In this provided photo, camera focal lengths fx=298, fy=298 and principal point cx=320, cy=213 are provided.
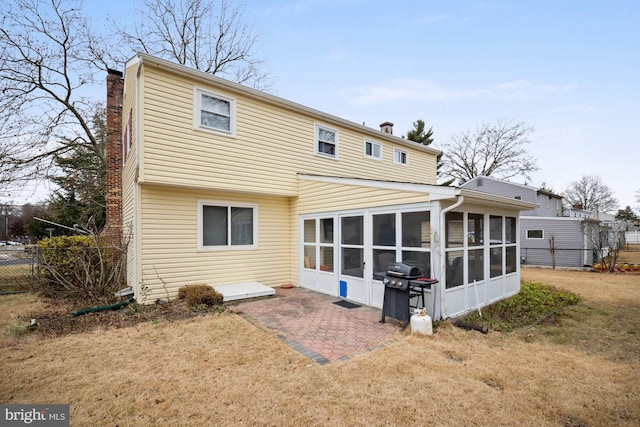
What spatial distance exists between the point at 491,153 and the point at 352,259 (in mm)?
28628

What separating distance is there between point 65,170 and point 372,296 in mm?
18678

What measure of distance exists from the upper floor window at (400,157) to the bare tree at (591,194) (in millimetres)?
45655

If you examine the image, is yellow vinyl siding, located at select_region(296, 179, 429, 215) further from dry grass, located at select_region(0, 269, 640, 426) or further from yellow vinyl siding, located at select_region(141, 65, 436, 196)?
dry grass, located at select_region(0, 269, 640, 426)

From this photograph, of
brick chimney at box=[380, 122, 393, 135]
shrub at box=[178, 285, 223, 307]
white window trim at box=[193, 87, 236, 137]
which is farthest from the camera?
brick chimney at box=[380, 122, 393, 135]

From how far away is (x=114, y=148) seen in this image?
1050 centimetres

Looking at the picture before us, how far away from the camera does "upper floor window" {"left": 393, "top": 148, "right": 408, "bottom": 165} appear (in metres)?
12.9

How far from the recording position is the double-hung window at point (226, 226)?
7945mm

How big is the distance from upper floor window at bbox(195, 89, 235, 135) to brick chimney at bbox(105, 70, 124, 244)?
512cm

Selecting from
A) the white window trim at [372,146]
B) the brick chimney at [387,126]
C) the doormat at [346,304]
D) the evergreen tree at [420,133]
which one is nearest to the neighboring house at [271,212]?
the doormat at [346,304]

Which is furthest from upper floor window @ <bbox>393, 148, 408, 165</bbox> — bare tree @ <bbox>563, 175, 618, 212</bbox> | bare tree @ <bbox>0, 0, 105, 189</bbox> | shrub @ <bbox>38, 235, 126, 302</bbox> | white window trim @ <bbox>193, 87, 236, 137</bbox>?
bare tree @ <bbox>563, 175, 618, 212</bbox>

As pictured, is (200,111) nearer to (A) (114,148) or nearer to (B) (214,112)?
(B) (214,112)

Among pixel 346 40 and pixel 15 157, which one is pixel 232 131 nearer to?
pixel 346 40

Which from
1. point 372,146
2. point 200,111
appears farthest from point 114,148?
point 372,146

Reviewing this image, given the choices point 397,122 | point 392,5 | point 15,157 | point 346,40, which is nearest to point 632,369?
point 392,5
